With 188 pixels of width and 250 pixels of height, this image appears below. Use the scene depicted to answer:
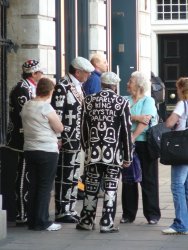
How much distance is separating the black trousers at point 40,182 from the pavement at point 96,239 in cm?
16

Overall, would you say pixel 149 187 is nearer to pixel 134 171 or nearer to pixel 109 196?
pixel 134 171

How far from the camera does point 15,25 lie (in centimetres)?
1436

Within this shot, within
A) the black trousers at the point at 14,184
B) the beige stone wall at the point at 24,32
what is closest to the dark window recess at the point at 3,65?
the beige stone wall at the point at 24,32

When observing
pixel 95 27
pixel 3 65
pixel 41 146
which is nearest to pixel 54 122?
pixel 41 146

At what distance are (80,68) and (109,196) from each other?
170 cm

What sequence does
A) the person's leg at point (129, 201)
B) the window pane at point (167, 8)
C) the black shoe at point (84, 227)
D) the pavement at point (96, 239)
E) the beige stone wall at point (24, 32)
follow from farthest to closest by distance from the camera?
the window pane at point (167, 8) < the beige stone wall at point (24, 32) < the person's leg at point (129, 201) < the black shoe at point (84, 227) < the pavement at point (96, 239)

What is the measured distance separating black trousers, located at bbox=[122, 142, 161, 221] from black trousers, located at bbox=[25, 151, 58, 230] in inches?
42.7

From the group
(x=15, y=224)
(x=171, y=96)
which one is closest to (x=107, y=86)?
(x=15, y=224)

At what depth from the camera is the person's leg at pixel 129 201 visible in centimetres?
1167

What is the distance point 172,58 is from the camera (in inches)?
1069

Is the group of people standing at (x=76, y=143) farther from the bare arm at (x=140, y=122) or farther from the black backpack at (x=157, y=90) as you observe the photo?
the black backpack at (x=157, y=90)

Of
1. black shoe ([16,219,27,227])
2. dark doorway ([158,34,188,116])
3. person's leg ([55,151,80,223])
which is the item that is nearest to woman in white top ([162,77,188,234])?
person's leg ([55,151,80,223])

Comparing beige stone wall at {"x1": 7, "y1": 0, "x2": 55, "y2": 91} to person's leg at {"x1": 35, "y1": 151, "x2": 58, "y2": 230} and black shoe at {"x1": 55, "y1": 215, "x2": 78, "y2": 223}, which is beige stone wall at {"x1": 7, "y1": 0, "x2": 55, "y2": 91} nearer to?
black shoe at {"x1": 55, "y1": 215, "x2": 78, "y2": 223}

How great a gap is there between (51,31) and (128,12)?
565 centimetres
